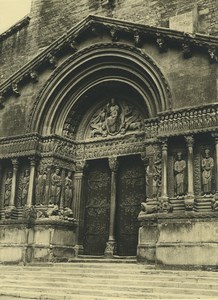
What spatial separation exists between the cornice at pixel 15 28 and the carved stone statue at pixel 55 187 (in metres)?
6.97

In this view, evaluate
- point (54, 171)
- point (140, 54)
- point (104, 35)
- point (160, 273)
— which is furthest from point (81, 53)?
point (160, 273)

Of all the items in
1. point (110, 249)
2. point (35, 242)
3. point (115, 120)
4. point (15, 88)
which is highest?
point (15, 88)

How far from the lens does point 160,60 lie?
13391mm

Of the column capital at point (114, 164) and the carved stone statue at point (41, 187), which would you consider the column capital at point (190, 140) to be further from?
the carved stone statue at point (41, 187)

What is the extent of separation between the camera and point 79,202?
15367 millimetres

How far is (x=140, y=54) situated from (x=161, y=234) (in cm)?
561

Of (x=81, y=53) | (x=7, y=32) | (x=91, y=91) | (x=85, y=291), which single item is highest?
(x=7, y=32)

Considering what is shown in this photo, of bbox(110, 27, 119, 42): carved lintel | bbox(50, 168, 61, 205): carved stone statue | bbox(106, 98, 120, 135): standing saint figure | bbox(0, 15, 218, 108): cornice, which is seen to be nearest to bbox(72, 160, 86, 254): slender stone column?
bbox(50, 168, 61, 205): carved stone statue

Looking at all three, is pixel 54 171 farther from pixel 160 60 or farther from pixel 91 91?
pixel 160 60

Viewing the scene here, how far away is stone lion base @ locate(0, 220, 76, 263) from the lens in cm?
1400

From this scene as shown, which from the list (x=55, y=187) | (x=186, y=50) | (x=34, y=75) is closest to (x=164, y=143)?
(x=186, y=50)

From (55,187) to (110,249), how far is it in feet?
9.00

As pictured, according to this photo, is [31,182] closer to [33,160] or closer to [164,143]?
[33,160]

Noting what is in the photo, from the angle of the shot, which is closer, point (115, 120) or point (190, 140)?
point (190, 140)
